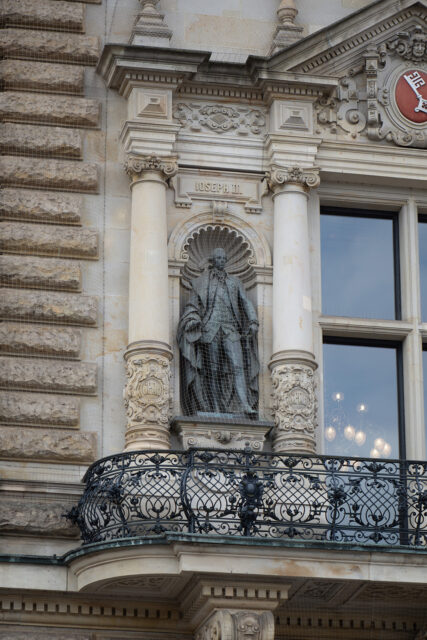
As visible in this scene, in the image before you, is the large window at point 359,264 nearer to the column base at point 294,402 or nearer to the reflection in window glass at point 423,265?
the reflection in window glass at point 423,265

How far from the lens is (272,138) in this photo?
750 inches

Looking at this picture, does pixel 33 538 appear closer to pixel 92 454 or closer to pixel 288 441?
pixel 92 454

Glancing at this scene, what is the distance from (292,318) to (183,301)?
1.15m

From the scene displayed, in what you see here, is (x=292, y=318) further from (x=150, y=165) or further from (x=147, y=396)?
(x=150, y=165)

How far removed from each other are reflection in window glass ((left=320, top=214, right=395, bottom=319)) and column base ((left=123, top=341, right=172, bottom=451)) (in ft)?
7.30

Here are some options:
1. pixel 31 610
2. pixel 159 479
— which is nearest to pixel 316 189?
pixel 159 479

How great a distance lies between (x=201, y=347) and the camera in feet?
59.9

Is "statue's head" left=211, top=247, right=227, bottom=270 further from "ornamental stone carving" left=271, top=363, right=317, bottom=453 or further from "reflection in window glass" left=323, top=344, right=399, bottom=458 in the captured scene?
"reflection in window glass" left=323, top=344, right=399, bottom=458

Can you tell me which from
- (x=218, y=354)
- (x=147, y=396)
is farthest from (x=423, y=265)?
(x=147, y=396)

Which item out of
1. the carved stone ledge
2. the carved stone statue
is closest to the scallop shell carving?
the carved stone statue

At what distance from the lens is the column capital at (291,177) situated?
1888cm

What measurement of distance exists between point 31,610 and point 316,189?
541 cm

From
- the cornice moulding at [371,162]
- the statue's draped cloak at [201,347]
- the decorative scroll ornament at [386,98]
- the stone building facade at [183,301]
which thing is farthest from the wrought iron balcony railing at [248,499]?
the decorative scroll ornament at [386,98]

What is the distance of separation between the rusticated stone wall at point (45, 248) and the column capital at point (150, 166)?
0.43m
